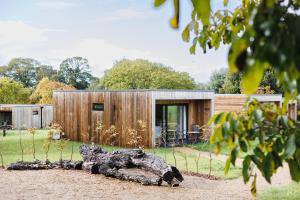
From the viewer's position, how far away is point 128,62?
133ft

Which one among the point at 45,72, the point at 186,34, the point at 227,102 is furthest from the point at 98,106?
the point at 45,72

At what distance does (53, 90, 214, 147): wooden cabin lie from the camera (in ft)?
56.4

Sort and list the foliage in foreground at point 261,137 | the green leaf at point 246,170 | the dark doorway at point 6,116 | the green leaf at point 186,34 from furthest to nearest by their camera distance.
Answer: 1. the dark doorway at point 6,116
2. the green leaf at point 186,34
3. the green leaf at point 246,170
4. the foliage in foreground at point 261,137

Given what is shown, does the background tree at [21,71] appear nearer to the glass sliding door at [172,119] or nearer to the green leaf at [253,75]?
the glass sliding door at [172,119]

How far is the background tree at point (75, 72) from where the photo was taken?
49.6 metres

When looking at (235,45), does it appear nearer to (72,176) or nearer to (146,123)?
(72,176)

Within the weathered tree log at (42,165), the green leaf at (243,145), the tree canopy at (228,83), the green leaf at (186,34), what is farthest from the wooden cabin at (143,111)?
the green leaf at (243,145)

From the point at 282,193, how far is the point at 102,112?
37.0 ft

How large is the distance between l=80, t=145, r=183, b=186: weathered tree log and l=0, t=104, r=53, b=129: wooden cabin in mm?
19355

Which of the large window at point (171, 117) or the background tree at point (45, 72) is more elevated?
the background tree at point (45, 72)

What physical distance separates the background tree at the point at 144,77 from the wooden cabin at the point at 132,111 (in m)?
16.7

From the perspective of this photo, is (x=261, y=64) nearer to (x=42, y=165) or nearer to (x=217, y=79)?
(x=42, y=165)

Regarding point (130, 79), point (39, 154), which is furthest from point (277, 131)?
point (130, 79)

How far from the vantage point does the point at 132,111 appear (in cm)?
1750
